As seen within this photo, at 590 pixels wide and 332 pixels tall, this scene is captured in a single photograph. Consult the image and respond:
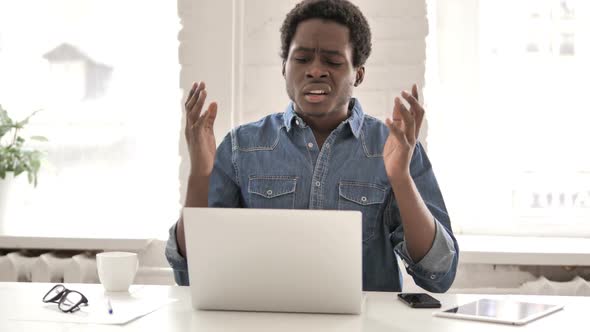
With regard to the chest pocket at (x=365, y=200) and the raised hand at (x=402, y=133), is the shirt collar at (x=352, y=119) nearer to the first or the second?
the chest pocket at (x=365, y=200)

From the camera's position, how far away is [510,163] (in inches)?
116

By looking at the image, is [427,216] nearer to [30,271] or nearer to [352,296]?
[352,296]

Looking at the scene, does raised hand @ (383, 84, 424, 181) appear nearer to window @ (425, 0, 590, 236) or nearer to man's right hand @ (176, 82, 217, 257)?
man's right hand @ (176, 82, 217, 257)

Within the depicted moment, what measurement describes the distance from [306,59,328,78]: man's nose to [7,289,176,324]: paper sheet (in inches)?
24.8

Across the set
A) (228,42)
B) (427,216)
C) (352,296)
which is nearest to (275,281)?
(352,296)

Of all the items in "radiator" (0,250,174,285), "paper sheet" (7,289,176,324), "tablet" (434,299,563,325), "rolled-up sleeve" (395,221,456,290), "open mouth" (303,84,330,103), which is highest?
"open mouth" (303,84,330,103)

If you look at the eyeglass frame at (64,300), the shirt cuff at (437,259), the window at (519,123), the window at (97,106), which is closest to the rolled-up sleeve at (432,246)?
the shirt cuff at (437,259)

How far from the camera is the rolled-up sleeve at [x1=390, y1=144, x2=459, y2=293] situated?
1.71 metres

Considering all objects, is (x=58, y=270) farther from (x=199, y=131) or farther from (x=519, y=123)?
(x=519, y=123)

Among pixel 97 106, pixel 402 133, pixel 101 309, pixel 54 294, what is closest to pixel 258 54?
pixel 97 106

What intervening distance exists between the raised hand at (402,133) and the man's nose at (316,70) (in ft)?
0.93

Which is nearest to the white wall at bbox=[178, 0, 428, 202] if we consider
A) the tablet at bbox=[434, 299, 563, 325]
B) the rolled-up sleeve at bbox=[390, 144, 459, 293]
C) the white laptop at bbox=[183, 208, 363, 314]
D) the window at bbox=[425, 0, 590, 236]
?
the window at bbox=[425, 0, 590, 236]

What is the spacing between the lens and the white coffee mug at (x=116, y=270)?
63.6 inches

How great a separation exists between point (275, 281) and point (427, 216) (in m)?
0.48
